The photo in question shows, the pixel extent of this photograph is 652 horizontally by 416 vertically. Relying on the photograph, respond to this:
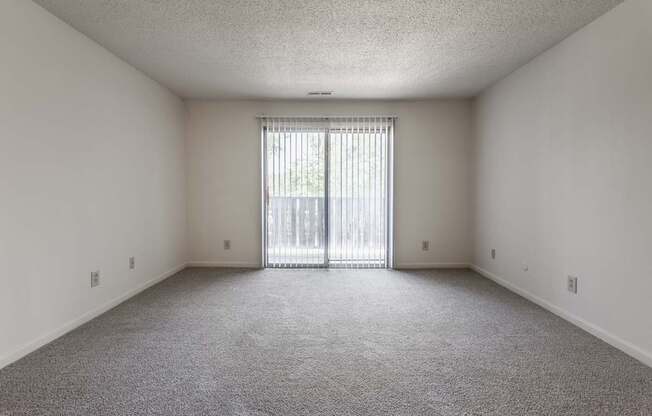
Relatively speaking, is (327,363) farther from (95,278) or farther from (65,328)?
(95,278)

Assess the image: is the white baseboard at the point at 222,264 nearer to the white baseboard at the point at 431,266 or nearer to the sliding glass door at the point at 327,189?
the sliding glass door at the point at 327,189

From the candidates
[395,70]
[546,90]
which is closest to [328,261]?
[395,70]

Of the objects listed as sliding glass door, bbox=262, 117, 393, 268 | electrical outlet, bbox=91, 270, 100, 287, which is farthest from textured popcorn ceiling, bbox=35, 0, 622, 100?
electrical outlet, bbox=91, 270, 100, 287

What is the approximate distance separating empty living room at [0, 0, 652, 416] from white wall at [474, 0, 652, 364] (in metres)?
0.02

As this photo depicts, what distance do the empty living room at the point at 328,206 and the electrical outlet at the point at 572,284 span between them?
0.02m

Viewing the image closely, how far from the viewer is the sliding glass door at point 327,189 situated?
4598 millimetres

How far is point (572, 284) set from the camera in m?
2.68

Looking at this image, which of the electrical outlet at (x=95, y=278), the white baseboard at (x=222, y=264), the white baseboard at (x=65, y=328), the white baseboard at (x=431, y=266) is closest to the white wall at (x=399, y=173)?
the white baseboard at (x=431, y=266)

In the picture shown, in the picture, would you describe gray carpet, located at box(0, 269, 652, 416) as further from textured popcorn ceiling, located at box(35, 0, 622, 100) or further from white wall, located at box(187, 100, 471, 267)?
textured popcorn ceiling, located at box(35, 0, 622, 100)

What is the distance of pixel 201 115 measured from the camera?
464cm

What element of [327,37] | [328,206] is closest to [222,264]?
[328,206]

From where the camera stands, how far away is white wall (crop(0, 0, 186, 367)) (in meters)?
2.07

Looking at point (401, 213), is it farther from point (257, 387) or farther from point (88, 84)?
point (88, 84)

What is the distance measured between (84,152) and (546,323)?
4.13m
